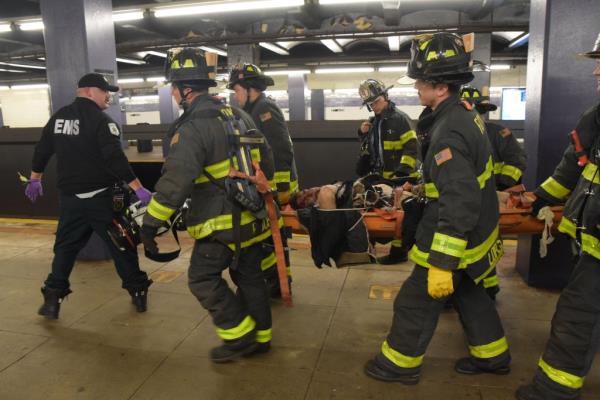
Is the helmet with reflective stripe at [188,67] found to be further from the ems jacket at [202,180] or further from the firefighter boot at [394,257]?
the firefighter boot at [394,257]

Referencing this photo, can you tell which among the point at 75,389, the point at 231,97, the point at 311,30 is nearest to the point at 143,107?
the point at 231,97

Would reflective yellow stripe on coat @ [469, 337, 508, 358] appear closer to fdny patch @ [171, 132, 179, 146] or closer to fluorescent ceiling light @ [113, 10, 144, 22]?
fdny patch @ [171, 132, 179, 146]

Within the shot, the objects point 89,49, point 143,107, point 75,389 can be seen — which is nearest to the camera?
point 75,389

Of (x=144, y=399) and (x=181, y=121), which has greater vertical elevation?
Answer: (x=181, y=121)

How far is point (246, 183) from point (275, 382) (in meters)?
1.18

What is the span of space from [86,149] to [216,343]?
179 cm

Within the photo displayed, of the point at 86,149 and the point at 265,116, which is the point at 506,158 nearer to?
the point at 265,116

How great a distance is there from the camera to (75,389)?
8.62 ft

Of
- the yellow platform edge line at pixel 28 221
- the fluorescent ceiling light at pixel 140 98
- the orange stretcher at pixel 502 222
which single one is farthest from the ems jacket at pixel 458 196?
the fluorescent ceiling light at pixel 140 98

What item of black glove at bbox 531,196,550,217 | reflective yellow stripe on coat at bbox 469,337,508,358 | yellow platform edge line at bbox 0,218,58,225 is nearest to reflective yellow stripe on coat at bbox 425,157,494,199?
black glove at bbox 531,196,550,217

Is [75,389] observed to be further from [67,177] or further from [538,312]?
[538,312]

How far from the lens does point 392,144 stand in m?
4.37

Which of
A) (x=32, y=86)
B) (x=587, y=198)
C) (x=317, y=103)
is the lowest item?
(x=587, y=198)

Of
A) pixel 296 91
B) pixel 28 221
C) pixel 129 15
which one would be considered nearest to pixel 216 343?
pixel 28 221
